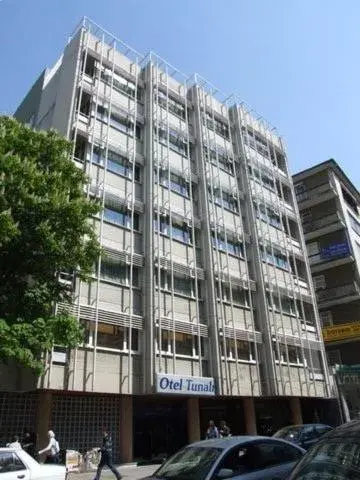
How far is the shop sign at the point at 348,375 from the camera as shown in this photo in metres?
29.8

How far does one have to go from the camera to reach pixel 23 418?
17266 mm

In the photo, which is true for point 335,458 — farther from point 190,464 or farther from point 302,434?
point 302,434

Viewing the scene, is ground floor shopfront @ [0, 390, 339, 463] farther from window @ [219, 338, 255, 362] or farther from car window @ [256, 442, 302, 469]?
car window @ [256, 442, 302, 469]

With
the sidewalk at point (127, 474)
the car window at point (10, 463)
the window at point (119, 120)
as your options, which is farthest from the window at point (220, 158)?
the car window at point (10, 463)

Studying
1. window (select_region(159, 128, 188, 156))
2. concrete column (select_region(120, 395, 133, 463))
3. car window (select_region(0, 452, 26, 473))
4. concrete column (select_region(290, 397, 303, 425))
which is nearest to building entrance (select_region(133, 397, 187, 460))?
concrete column (select_region(120, 395, 133, 463))

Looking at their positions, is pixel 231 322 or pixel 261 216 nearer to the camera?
pixel 231 322

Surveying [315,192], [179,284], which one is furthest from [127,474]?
[315,192]

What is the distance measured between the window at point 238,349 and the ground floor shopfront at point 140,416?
227 centimetres

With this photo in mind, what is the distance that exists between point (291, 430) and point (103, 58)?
21.2m

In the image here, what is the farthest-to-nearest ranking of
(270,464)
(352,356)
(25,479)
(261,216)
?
1. (352,356)
2. (261,216)
3. (25,479)
4. (270,464)

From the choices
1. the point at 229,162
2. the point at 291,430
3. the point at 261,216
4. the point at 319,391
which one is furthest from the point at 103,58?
the point at 319,391

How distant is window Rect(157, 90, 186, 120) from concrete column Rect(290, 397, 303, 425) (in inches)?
744

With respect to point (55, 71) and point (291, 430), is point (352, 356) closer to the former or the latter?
point (291, 430)

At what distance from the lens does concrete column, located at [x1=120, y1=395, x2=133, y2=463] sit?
18734 mm
